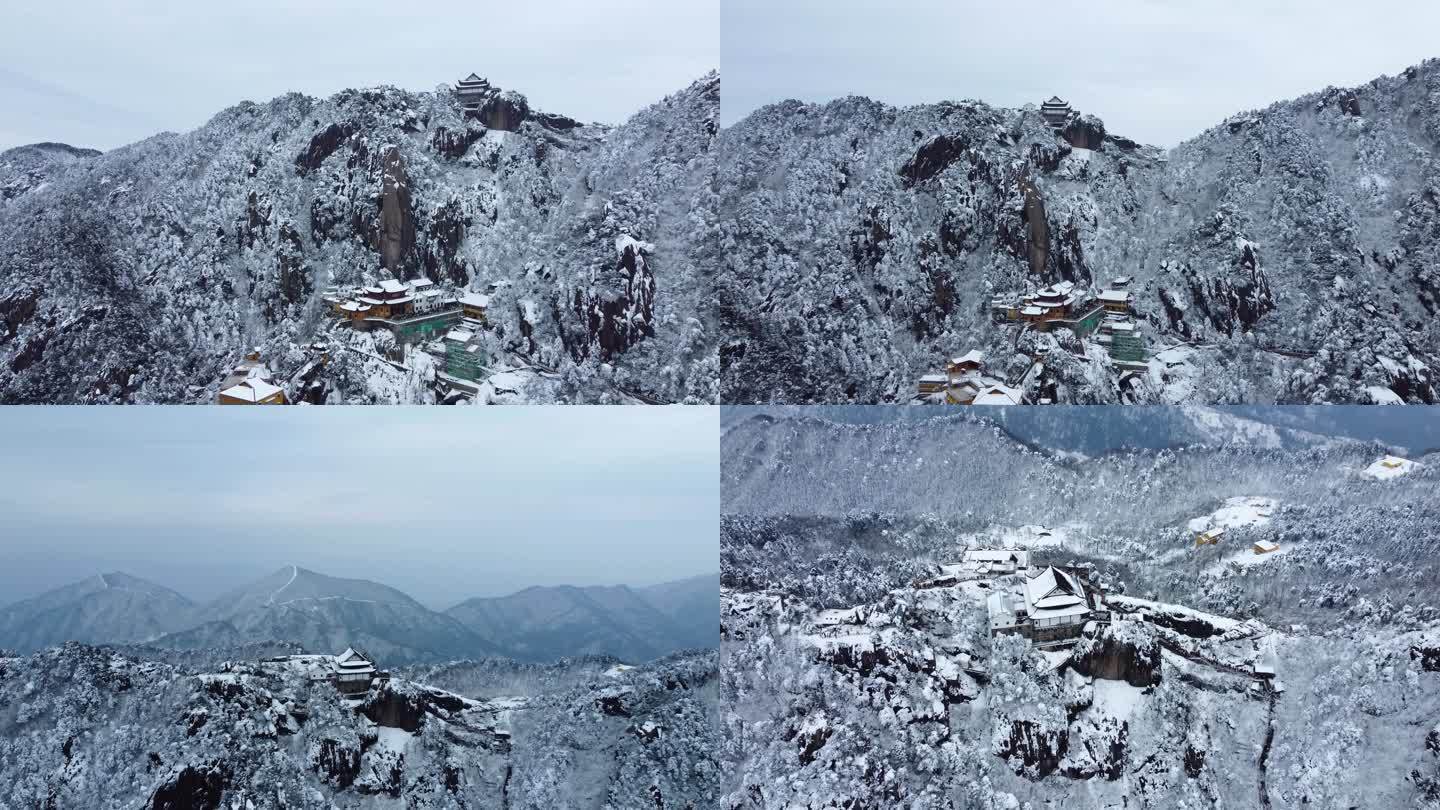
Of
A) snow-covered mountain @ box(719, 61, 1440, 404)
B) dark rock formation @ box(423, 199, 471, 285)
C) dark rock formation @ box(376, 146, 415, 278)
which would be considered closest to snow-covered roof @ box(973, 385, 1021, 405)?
snow-covered mountain @ box(719, 61, 1440, 404)

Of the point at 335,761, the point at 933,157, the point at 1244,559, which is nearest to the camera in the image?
the point at 335,761

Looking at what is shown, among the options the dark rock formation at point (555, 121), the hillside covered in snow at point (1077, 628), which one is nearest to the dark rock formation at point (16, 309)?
the dark rock formation at point (555, 121)

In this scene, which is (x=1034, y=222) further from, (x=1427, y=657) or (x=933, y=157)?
(x=1427, y=657)

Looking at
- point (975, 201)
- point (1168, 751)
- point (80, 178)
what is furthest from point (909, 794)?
point (80, 178)

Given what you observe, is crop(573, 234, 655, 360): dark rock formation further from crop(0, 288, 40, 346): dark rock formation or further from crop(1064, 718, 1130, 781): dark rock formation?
crop(1064, 718, 1130, 781): dark rock formation

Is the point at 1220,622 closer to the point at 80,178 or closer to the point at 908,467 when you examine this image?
the point at 908,467

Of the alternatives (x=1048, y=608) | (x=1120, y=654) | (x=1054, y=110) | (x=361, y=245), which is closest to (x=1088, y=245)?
(x=1054, y=110)

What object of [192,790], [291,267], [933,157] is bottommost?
[192,790]
